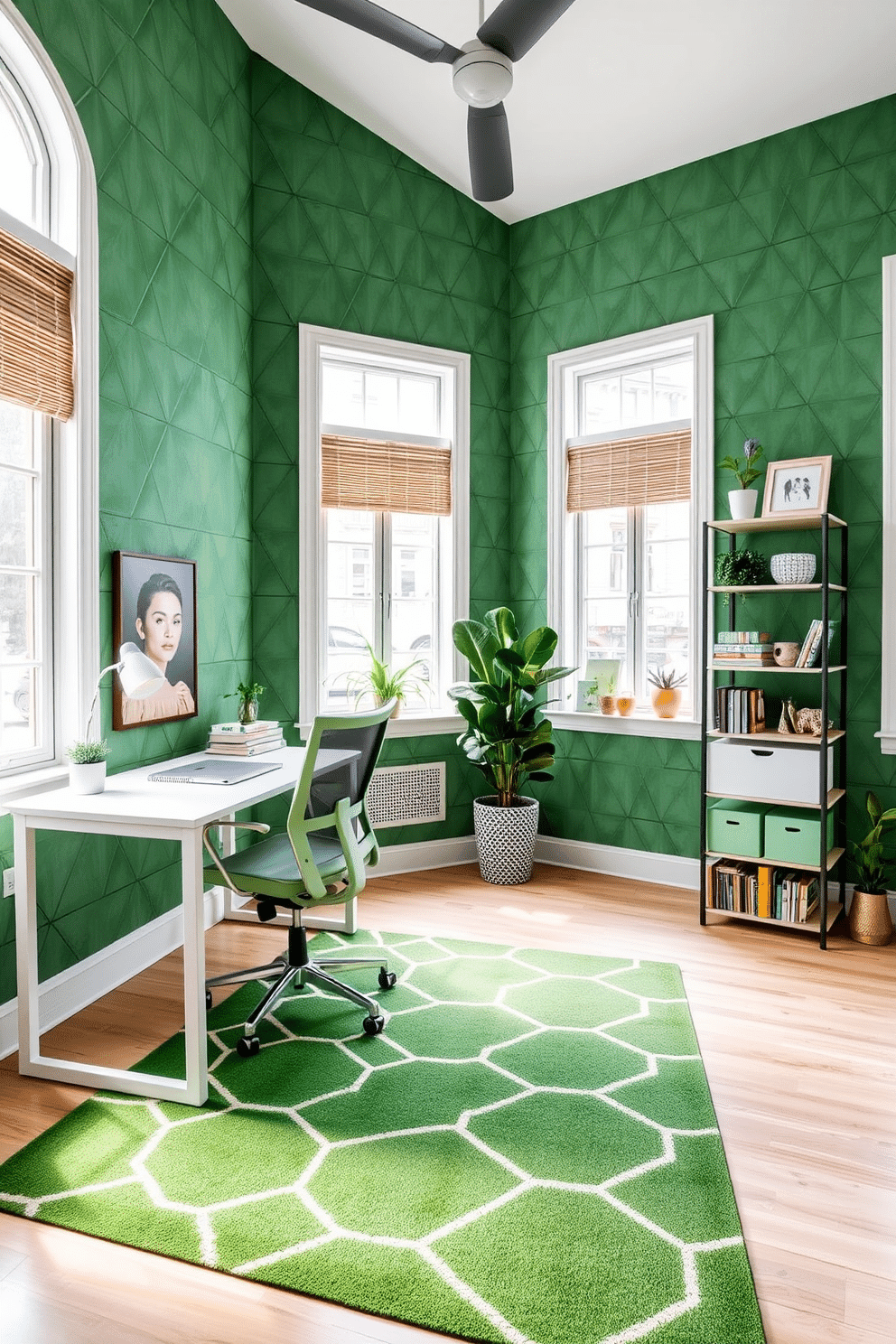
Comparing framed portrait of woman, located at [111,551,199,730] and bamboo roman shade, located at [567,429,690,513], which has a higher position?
bamboo roman shade, located at [567,429,690,513]

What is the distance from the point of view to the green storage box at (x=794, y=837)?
3.61m

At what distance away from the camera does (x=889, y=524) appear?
3.74m

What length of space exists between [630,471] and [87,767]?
305 cm

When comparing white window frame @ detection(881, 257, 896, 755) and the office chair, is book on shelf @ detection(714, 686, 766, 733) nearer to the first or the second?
white window frame @ detection(881, 257, 896, 755)

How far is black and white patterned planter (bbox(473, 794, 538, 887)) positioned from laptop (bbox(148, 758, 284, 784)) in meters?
1.51

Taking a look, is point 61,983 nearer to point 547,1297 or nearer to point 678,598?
point 547,1297

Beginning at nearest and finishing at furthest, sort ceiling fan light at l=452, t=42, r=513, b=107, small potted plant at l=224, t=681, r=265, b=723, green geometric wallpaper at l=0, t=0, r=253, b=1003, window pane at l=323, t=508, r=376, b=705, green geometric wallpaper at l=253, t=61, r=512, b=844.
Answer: ceiling fan light at l=452, t=42, r=513, b=107 → green geometric wallpaper at l=0, t=0, r=253, b=1003 → small potted plant at l=224, t=681, r=265, b=723 → green geometric wallpaper at l=253, t=61, r=512, b=844 → window pane at l=323, t=508, r=376, b=705

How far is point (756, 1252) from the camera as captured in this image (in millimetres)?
1796

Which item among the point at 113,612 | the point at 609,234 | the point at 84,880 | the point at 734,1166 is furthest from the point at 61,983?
the point at 609,234

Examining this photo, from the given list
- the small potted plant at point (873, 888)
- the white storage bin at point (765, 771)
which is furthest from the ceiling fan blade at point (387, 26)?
the small potted plant at point (873, 888)

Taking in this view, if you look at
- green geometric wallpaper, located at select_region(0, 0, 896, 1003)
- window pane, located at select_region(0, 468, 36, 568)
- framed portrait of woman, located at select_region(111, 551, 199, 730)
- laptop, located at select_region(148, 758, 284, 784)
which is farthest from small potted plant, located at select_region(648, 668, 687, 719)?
window pane, located at select_region(0, 468, 36, 568)

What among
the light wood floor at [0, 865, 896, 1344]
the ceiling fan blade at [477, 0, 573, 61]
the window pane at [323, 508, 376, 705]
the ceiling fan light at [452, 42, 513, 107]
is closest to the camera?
the light wood floor at [0, 865, 896, 1344]

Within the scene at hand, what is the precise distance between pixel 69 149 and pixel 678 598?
10.3 ft

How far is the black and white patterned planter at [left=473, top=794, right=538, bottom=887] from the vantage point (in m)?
4.40
